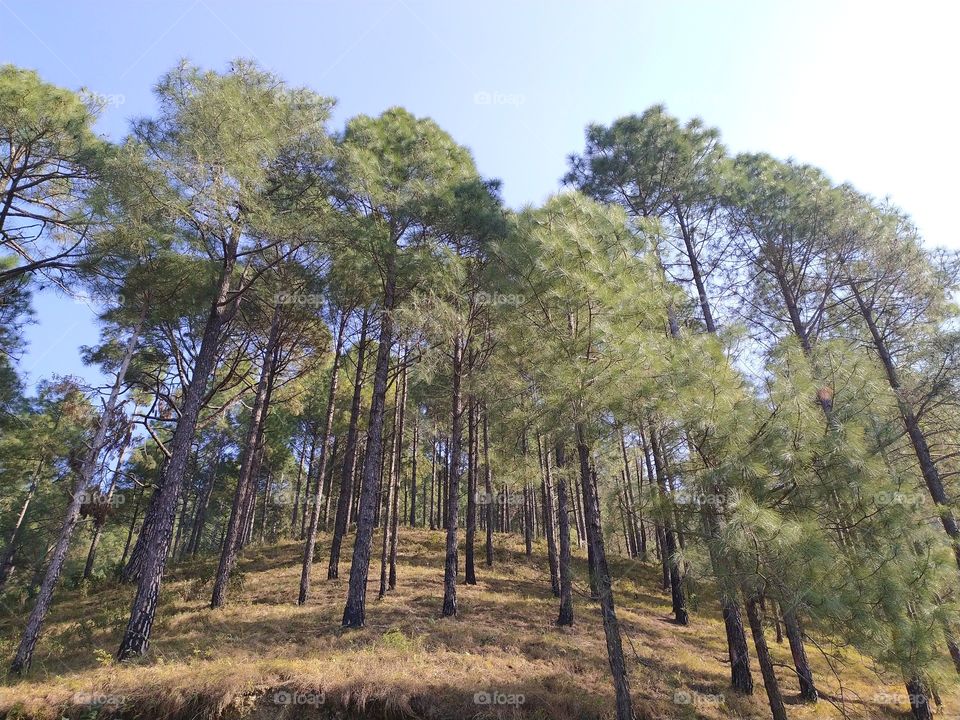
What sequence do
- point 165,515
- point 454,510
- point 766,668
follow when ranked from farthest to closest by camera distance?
point 454,510, point 165,515, point 766,668

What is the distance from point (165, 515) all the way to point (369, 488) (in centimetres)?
376

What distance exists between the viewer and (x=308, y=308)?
13.2 metres

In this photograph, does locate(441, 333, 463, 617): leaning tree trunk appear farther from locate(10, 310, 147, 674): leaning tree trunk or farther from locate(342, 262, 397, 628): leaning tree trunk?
locate(10, 310, 147, 674): leaning tree trunk

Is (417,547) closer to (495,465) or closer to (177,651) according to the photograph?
(495,465)

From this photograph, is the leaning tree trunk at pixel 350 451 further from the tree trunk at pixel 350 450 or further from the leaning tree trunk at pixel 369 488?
the leaning tree trunk at pixel 369 488

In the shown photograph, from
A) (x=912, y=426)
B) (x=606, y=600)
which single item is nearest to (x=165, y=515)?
(x=606, y=600)

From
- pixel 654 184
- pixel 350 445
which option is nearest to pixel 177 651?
pixel 350 445

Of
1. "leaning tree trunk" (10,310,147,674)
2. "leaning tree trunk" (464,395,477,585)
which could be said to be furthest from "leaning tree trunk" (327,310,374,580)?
"leaning tree trunk" (10,310,147,674)

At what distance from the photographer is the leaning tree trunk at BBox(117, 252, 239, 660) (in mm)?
8219

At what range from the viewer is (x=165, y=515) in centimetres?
862

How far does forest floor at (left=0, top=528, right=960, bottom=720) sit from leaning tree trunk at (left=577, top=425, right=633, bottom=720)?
0.96 metres

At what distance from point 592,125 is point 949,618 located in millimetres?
12251

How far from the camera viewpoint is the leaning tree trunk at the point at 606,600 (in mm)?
6605

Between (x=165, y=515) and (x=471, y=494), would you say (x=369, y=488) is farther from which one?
(x=471, y=494)
